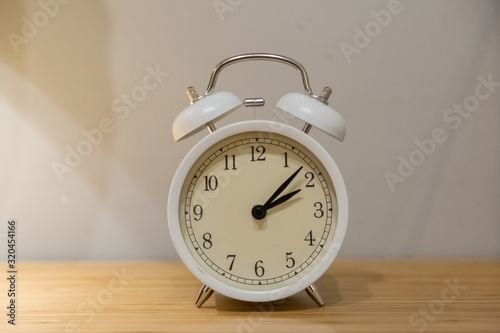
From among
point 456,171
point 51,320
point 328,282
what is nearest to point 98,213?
point 51,320

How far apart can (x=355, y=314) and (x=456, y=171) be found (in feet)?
1.74

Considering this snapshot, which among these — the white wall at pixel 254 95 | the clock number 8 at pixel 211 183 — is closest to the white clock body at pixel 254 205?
the clock number 8 at pixel 211 183

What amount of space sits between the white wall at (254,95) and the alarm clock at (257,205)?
329 millimetres

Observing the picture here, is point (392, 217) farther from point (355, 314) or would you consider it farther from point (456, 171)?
point (355, 314)

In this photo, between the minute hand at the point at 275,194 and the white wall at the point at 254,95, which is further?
the white wall at the point at 254,95

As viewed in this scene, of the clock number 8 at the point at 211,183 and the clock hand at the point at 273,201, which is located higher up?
the clock number 8 at the point at 211,183

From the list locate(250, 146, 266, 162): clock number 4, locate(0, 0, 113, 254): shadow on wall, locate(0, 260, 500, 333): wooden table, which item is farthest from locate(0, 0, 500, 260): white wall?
locate(250, 146, 266, 162): clock number 4

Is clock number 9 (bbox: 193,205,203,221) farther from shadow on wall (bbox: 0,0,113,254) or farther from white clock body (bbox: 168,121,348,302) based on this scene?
shadow on wall (bbox: 0,0,113,254)

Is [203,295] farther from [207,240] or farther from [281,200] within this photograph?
[281,200]

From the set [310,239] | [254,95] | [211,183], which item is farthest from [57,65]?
[310,239]

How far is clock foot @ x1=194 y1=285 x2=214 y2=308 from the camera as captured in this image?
931mm

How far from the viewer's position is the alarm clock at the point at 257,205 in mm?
914

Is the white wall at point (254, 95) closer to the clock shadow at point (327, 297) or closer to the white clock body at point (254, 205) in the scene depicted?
the clock shadow at point (327, 297)

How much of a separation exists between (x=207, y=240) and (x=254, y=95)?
1.41 ft
